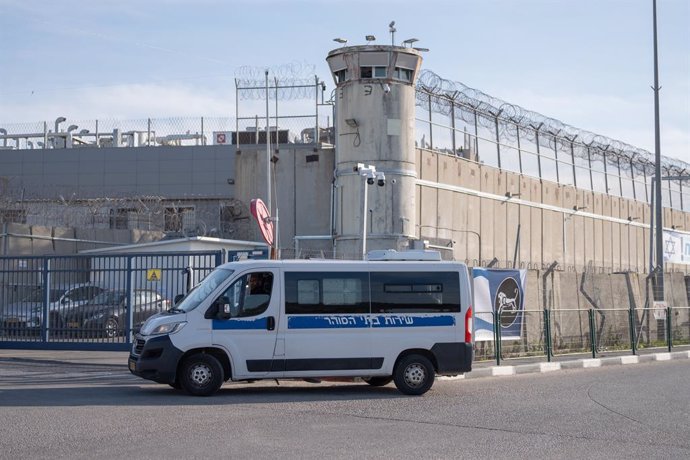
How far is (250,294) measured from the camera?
1482 cm

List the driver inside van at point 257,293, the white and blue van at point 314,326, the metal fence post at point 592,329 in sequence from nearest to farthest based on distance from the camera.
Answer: the white and blue van at point 314,326 < the driver inside van at point 257,293 < the metal fence post at point 592,329

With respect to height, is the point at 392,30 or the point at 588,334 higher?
the point at 392,30

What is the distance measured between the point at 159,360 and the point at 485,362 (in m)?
8.96

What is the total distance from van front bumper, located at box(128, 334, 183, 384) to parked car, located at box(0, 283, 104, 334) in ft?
25.3

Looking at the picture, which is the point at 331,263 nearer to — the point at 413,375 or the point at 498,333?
the point at 413,375

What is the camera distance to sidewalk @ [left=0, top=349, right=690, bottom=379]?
19256 mm

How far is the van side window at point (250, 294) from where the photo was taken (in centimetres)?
1466

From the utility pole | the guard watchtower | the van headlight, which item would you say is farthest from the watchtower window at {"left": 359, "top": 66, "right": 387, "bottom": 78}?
the van headlight

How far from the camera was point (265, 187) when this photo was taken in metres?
37.8

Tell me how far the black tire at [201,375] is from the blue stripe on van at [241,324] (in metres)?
0.51

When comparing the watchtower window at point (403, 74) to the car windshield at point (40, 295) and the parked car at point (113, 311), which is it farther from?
the car windshield at point (40, 295)

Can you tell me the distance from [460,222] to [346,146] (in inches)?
276

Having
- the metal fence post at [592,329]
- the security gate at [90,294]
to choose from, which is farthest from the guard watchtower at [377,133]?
the security gate at [90,294]

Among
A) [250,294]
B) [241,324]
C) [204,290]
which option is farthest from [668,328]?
[204,290]
